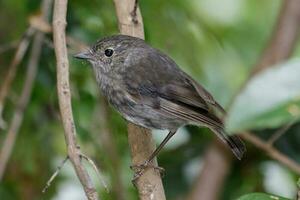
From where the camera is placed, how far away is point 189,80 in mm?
3979

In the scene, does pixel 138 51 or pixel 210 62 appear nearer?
pixel 138 51

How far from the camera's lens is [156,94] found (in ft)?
12.8

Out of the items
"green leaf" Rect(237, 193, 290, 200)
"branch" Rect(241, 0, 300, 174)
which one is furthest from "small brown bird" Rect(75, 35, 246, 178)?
"green leaf" Rect(237, 193, 290, 200)

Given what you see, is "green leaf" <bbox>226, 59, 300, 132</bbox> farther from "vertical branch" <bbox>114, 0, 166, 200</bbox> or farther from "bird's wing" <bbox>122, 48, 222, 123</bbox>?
"bird's wing" <bbox>122, 48, 222, 123</bbox>

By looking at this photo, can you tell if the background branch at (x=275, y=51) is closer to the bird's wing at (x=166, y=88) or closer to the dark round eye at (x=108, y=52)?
the bird's wing at (x=166, y=88)

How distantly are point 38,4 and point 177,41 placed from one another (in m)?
0.90

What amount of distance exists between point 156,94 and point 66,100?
120cm

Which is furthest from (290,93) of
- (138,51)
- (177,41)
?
(177,41)

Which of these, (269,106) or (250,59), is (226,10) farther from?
(269,106)

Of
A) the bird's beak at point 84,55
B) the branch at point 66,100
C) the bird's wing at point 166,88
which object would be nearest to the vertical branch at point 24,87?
the bird's beak at point 84,55

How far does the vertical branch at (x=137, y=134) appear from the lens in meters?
3.31

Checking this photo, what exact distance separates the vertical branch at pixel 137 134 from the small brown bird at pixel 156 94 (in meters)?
0.04

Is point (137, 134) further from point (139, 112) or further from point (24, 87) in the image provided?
point (24, 87)

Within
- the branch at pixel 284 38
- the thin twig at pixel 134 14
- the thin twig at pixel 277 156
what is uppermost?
the branch at pixel 284 38
